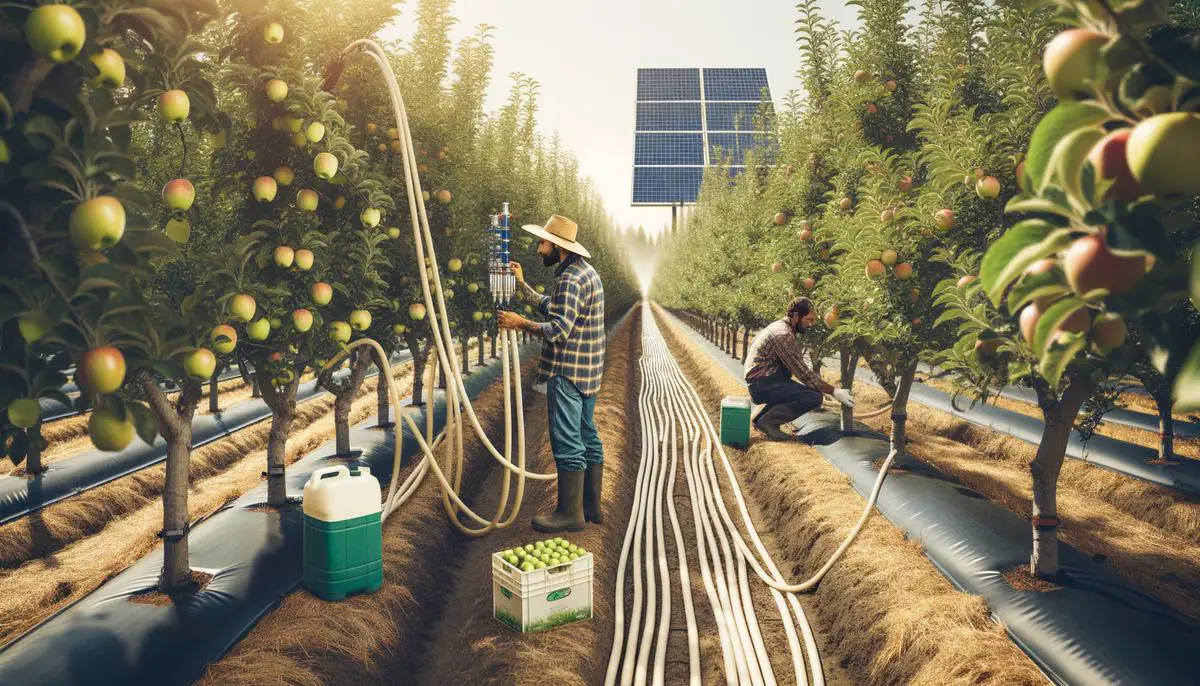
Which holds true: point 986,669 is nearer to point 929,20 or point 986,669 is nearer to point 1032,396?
point 929,20

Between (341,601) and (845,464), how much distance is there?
5572 millimetres

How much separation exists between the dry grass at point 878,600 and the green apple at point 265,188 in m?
5.18

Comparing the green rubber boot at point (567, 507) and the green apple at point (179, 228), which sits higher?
the green apple at point (179, 228)

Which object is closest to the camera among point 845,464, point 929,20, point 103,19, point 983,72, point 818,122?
point 103,19

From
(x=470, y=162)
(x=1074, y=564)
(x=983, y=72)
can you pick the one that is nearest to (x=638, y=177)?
(x=470, y=162)

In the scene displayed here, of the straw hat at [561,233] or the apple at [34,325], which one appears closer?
the apple at [34,325]

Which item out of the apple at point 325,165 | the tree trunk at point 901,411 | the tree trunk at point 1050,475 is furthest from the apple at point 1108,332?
the tree trunk at point 901,411

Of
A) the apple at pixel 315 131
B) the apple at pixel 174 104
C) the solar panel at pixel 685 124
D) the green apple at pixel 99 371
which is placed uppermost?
the solar panel at pixel 685 124

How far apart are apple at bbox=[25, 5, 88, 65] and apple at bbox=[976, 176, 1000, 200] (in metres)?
5.14

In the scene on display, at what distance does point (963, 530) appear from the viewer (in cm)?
539

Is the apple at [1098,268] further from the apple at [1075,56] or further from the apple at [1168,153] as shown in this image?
the apple at [1075,56]

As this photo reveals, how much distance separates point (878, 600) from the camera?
16.4ft

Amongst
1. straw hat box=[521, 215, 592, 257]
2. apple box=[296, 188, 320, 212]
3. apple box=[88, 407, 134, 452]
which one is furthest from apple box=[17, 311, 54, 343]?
straw hat box=[521, 215, 592, 257]

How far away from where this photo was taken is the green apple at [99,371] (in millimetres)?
2039
